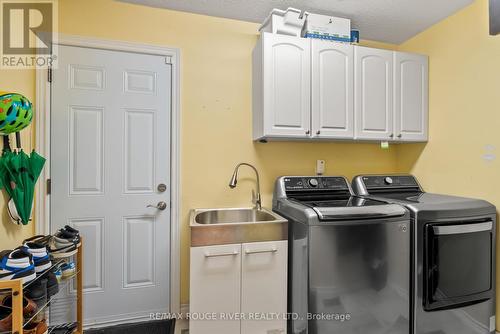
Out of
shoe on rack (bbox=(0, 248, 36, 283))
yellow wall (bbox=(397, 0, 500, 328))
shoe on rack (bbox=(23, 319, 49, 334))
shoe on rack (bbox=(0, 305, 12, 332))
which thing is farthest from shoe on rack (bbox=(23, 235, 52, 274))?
yellow wall (bbox=(397, 0, 500, 328))

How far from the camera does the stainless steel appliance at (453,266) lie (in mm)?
1636

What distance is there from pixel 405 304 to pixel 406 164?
1.37 m

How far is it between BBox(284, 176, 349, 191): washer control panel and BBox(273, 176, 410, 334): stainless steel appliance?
17.5 inches

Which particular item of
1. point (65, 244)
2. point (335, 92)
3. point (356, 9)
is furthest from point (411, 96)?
point (65, 244)

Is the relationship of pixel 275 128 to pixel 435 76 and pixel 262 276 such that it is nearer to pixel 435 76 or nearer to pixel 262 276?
pixel 262 276

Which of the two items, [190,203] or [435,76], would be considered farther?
[435,76]

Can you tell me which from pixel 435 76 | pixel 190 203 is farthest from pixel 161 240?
pixel 435 76

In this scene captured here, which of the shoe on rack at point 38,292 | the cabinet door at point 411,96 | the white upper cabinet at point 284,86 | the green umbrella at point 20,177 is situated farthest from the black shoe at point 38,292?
the cabinet door at point 411,96

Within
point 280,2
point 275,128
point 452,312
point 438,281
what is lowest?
point 452,312

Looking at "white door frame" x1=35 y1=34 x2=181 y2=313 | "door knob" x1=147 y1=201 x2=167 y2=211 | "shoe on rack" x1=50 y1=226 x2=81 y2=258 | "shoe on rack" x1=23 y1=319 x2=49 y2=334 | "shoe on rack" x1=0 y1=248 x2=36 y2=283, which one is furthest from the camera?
"door knob" x1=147 y1=201 x2=167 y2=211

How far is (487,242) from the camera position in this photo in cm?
173

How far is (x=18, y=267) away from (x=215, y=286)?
99 cm

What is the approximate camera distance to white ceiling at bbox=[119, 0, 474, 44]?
1906mm

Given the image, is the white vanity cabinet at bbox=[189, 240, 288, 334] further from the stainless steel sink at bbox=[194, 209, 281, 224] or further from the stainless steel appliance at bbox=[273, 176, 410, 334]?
the stainless steel sink at bbox=[194, 209, 281, 224]
